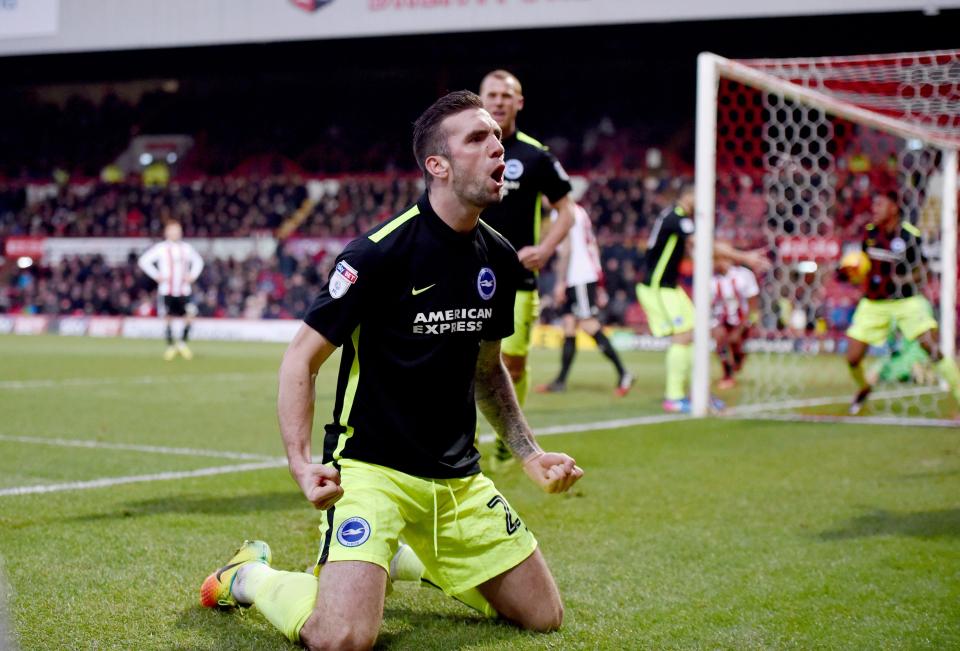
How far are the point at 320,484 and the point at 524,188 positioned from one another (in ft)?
13.0

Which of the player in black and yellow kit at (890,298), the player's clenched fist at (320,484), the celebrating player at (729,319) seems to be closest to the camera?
the player's clenched fist at (320,484)

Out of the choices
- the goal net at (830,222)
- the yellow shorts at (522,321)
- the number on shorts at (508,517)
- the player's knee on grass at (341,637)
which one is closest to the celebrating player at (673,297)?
the goal net at (830,222)

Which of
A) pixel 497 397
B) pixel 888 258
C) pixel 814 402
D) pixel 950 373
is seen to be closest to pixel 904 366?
pixel 814 402

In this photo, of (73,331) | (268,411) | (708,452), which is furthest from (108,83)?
(708,452)

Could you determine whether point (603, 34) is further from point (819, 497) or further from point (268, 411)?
point (819, 497)

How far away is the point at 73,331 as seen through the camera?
2898cm

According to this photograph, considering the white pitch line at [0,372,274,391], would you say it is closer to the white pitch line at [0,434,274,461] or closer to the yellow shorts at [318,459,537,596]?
the white pitch line at [0,434,274,461]

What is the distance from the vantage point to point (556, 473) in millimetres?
3783

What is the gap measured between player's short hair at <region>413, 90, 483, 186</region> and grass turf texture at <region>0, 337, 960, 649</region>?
5.28ft

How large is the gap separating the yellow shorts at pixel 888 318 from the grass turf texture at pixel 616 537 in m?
0.97

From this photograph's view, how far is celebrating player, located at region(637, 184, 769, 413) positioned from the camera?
36.9 feet

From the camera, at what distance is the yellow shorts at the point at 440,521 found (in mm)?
3684

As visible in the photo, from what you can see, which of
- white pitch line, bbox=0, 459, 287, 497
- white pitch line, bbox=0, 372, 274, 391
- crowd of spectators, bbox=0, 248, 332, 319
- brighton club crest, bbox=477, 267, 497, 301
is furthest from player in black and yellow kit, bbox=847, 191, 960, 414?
crowd of spectators, bbox=0, 248, 332, 319

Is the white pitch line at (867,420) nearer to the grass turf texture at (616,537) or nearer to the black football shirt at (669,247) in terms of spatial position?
the grass turf texture at (616,537)
